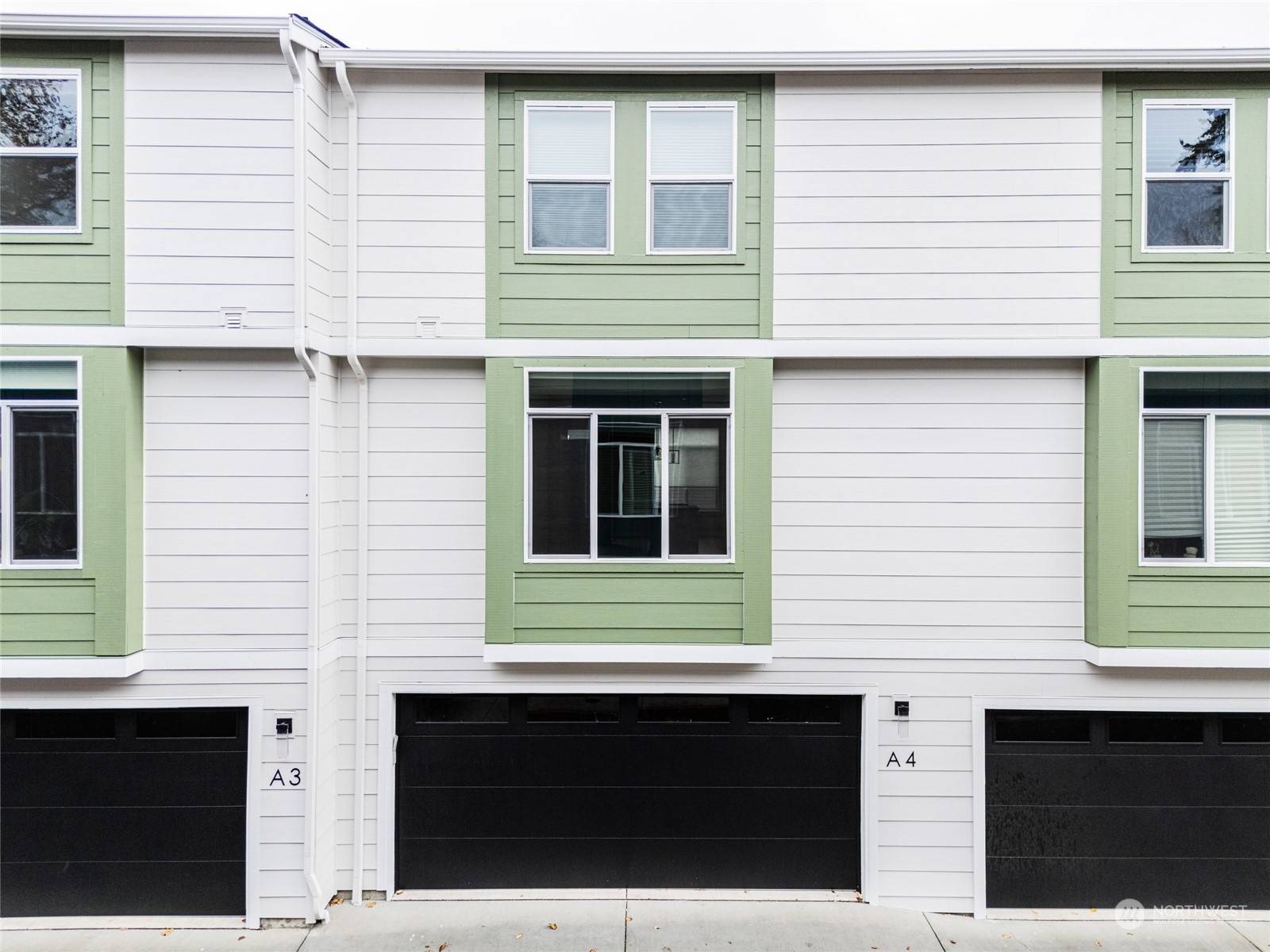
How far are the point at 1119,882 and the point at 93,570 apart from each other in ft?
27.5

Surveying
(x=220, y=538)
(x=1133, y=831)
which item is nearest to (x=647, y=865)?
(x=1133, y=831)

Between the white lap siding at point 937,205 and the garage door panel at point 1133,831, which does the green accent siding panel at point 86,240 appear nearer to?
the white lap siding at point 937,205

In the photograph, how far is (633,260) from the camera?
5.52 m

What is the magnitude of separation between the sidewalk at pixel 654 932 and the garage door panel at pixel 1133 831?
1.69 ft

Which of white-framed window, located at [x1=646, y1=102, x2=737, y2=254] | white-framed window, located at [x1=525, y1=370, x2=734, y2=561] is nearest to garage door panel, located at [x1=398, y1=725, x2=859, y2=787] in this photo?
white-framed window, located at [x1=525, y1=370, x2=734, y2=561]

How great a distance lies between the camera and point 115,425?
16.7 ft

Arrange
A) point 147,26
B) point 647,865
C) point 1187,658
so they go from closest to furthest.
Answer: point 147,26
point 1187,658
point 647,865

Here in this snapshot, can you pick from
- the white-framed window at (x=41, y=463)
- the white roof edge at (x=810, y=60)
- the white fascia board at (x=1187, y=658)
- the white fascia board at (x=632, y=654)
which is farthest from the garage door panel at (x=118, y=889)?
the white fascia board at (x=1187, y=658)

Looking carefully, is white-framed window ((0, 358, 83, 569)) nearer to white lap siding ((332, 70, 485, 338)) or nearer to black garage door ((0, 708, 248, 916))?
black garage door ((0, 708, 248, 916))

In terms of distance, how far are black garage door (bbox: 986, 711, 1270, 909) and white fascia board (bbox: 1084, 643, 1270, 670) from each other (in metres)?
0.52

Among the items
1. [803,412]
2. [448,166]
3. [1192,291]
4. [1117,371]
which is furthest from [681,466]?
[1192,291]

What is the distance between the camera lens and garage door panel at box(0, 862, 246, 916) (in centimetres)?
531

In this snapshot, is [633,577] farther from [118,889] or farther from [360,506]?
[118,889]

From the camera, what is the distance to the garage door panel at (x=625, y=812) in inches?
221
